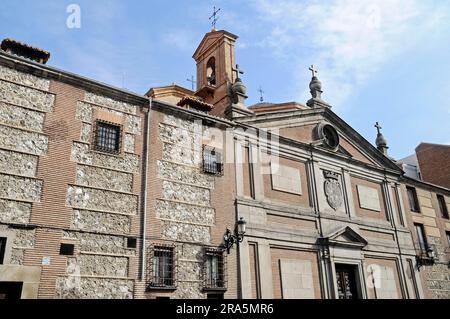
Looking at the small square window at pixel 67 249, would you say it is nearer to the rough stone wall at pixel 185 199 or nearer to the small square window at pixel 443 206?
the rough stone wall at pixel 185 199

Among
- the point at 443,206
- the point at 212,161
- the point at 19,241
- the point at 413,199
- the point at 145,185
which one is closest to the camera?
the point at 19,241

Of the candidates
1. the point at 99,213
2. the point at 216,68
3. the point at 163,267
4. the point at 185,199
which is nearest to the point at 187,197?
the point at 185,199

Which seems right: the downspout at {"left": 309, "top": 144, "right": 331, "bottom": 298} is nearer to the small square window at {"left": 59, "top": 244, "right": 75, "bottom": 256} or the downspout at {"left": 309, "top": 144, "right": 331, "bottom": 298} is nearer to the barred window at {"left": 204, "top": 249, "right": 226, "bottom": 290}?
the barred window at {"left": 204, "top": 249, "right": 226, "bottom": 290}

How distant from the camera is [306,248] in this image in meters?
15.8

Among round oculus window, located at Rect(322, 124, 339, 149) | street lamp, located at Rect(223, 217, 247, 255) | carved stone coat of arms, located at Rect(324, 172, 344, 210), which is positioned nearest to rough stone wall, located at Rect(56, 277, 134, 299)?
street lamp, located at Rect(223, 217, 247, 255)

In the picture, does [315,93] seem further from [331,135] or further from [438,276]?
[438,276]

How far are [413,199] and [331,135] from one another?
A: 6.26 metres

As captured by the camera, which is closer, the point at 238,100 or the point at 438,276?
the point at 238,100

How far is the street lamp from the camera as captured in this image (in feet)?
44.3

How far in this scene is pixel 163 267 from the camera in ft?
40.1

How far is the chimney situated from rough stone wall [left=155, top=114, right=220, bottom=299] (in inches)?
149
